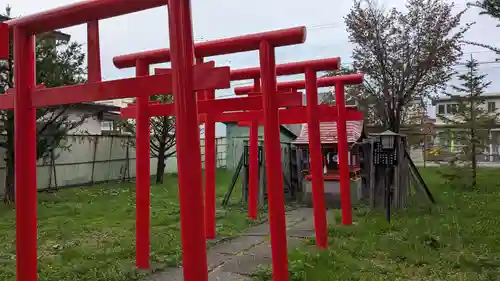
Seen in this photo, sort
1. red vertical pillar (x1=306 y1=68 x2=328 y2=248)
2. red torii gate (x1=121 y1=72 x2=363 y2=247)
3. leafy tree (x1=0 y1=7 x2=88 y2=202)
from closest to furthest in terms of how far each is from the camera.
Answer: red torii gate (x1=121 y1=72 x2=363 y2=247) < red vertical pillar (x1=306 y1=68 x2=328 y2=248) < leafy tree (x1=0 y1=7 x2=88 y2=202)

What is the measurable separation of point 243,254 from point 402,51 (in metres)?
13.3

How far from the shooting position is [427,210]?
32.6 feet

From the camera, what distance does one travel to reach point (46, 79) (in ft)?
39.0

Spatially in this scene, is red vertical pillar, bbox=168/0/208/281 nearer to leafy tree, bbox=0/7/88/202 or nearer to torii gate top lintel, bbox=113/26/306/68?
torii gate top lintel, bbox=113/26/306/68

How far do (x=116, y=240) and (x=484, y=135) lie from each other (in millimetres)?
12684

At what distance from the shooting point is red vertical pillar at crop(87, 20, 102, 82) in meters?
3.85

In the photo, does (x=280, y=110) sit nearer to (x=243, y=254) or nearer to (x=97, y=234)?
(x=243, y=254)

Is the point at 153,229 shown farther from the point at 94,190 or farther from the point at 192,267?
the point at 94,190

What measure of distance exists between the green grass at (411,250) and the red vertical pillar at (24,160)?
2456mm

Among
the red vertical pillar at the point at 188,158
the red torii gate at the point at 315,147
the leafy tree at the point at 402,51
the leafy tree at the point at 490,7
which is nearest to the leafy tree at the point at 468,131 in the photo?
the leafy tree at the point at 402,51

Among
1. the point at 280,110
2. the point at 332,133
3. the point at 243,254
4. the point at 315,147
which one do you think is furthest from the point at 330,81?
the point at 332,133

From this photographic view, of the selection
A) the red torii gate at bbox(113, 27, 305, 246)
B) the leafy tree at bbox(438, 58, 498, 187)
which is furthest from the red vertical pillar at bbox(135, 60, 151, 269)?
the leafy tree at bbox(438, 58, 498, 187)

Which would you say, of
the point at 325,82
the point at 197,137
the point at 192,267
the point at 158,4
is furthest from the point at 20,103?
the point at 325,82

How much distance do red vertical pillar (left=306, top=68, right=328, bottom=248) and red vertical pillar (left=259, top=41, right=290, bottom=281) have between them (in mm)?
1552
